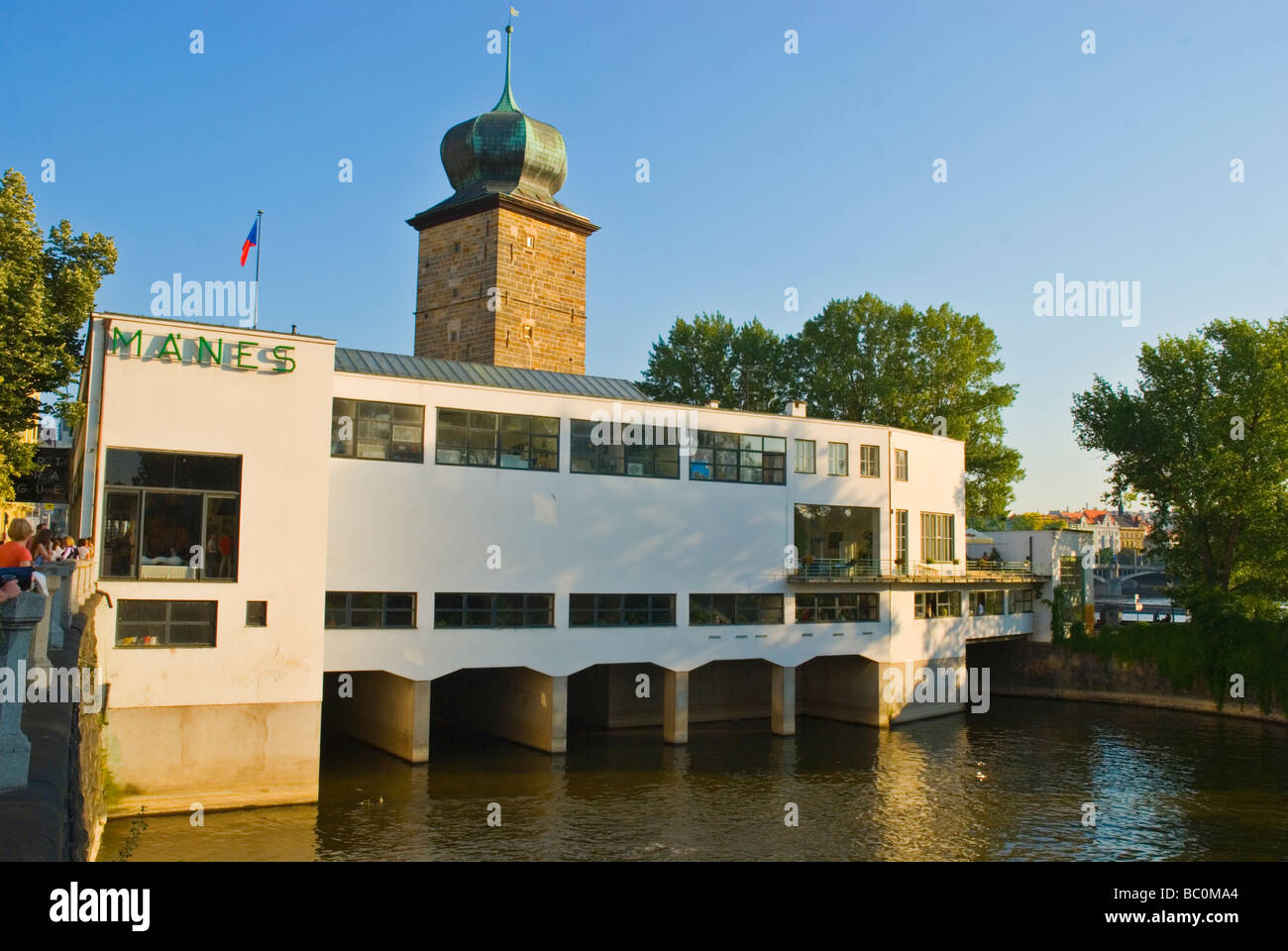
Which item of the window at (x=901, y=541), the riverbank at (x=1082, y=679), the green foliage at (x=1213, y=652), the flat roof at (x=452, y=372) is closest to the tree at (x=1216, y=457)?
the green foliage at (x=1213, y=652)

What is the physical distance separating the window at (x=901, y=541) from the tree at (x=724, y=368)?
27.1 meters

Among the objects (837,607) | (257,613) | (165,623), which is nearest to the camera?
(165,623)

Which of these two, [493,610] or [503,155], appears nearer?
[493,610]

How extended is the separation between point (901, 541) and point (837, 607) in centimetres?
553

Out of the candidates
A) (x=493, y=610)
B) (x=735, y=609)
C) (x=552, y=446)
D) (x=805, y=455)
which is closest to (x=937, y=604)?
(x=805, y=455)

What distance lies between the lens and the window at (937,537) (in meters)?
50.8

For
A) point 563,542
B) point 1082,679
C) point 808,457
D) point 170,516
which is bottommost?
point 1082,679

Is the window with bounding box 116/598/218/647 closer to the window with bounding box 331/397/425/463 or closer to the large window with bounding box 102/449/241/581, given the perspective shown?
the large window with bounding box 102/449/241/581

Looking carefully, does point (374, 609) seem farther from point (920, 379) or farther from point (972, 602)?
point (920, 379)

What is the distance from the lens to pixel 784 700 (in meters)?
44.7

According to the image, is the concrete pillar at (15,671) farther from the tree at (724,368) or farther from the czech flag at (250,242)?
the tree at (724,368)

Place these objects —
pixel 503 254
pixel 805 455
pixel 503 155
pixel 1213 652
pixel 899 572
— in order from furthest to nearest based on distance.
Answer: pixel 503 155, pixel 503 254, pixel 1213 652, pixel 899 572, pixel 805 455

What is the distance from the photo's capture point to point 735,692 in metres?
48.9
